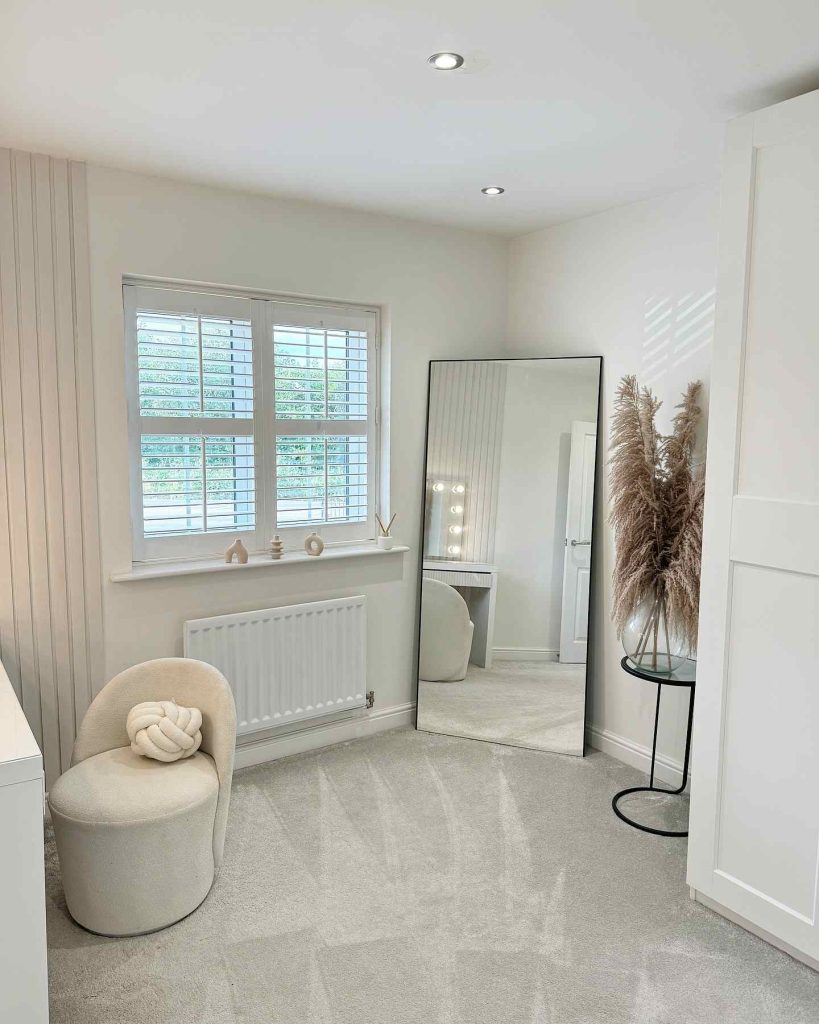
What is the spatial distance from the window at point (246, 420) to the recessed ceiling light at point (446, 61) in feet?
5.04

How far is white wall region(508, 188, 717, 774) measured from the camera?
3.14m

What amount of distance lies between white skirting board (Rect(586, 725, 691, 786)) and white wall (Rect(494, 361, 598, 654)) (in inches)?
18.1

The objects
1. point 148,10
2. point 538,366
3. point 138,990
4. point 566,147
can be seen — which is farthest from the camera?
point 538,366

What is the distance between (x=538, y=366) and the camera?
12.1ft

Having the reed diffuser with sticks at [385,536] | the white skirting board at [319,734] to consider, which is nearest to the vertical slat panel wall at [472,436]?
the reed diffuser with sticks at [385,536]

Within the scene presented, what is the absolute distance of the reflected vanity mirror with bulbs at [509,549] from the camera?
3.62 m

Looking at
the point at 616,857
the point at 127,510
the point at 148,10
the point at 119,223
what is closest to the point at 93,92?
the point at 148,10

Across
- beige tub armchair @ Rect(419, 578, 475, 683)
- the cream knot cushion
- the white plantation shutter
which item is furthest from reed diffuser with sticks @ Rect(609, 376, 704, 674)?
the cream knot cushion

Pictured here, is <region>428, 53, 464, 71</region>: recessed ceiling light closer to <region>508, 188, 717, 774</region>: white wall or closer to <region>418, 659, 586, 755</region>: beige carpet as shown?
<region>508, 188, 717, 774</region>: white wall

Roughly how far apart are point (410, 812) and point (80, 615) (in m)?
1.50

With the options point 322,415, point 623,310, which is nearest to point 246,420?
point 322,415

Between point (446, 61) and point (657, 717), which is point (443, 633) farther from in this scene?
point (446, 61)

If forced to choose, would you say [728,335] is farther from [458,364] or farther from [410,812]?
→ [410,812]

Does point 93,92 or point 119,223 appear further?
point 119,223
